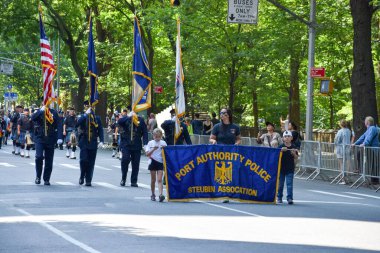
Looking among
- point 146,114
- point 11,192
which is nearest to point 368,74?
point 11,192

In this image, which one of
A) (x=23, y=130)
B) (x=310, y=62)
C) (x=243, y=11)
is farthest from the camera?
(x=23, y=130)

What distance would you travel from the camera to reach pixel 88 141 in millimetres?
22234

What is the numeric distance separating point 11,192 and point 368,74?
12.4m

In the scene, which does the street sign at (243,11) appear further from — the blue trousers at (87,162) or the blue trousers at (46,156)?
→ the blue trousers at (46,156)

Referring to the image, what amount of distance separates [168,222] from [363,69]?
15.0 meters

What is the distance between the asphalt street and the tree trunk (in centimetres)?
613

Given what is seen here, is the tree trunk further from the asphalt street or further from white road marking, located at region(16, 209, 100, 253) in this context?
white road marking, located at region(16, 209, 100, 253)

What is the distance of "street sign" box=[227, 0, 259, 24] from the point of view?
2805cm

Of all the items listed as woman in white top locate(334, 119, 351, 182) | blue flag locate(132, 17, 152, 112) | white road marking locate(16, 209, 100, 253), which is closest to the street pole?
woman in white top locate(334, 119, 351, 182)

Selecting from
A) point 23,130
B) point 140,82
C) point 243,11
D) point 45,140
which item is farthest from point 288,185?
point 23,130

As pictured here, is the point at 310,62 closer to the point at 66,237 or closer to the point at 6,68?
the point at 66,237

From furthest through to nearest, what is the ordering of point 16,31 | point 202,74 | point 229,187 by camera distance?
point 16,31 < point 202,74 < point 229,187

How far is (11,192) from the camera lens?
20.1 m

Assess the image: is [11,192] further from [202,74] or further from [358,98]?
[202,74]
